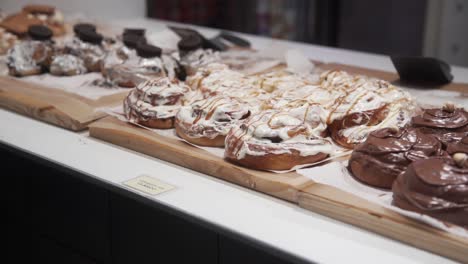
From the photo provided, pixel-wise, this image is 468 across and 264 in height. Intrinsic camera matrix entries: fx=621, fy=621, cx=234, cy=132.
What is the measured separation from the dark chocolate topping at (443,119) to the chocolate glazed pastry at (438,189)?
30 cm

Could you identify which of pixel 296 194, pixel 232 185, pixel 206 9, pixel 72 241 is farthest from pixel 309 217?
pixel 206 9

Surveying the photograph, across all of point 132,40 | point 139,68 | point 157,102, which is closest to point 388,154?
point 157,102

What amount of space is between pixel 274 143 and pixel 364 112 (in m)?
0.32

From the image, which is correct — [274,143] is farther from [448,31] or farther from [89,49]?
[448,31]

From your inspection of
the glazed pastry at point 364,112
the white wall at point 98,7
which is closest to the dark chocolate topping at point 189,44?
the glazed pastry at point 364,112

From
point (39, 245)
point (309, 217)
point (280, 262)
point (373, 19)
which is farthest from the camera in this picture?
point (373, 19)

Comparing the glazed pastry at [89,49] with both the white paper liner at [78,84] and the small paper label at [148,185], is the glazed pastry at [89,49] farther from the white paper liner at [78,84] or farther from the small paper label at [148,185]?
the small paper label at [148,185]

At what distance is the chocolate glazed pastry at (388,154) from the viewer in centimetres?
141

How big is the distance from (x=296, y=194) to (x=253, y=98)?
0.51 m

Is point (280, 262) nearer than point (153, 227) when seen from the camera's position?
Yes

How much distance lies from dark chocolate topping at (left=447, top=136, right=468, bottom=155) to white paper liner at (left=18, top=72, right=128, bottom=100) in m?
1.25

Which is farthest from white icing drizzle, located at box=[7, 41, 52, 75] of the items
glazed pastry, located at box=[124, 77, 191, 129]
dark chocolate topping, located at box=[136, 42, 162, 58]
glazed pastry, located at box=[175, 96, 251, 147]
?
glazed pastry, located at box=[175, 96, 251, 147]

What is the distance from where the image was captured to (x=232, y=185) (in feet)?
5.12

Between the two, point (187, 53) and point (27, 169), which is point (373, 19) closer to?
point (187, 53)
